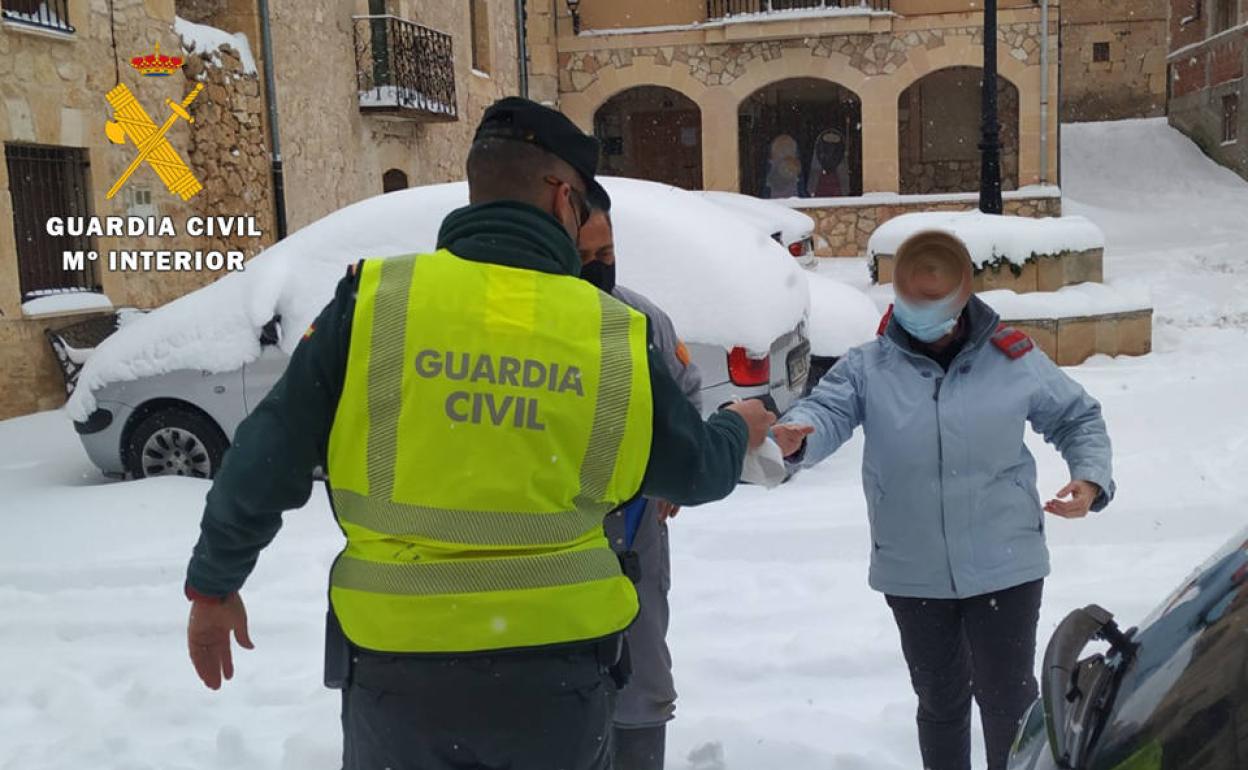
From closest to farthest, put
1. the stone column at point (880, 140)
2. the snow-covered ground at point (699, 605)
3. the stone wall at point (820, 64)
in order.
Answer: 1. the snow-covered ground at point (699, 605)
2. the stone wall at point (820, 64)
3. the stone column at point (880, 140)

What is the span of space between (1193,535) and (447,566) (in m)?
4.45

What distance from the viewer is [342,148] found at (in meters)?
15.2

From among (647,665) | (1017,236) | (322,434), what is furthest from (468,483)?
(1017,236)

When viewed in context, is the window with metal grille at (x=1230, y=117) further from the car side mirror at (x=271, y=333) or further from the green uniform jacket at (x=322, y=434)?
the green uniform jacket at (x=322, y=434)

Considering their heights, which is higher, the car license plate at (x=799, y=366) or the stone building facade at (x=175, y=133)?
the stone building facade at (x=175, y=133)

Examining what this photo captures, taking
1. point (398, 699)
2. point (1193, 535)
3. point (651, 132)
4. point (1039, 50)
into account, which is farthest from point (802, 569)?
point (651, 132)

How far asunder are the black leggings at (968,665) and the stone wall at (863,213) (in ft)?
59.5

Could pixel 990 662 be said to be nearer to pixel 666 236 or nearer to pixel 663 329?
pixel 663 329

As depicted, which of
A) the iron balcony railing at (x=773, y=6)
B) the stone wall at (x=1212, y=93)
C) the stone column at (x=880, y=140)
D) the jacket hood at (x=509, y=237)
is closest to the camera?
the jacket hood at (x=509, y=237)

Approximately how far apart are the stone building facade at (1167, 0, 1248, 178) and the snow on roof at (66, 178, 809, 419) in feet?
66.8

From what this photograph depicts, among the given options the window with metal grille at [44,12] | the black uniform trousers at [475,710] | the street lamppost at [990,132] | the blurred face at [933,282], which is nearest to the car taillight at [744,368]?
the blurred face at [933,282]

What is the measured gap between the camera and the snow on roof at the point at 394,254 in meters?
6.36

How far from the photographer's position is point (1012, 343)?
9.55 ft

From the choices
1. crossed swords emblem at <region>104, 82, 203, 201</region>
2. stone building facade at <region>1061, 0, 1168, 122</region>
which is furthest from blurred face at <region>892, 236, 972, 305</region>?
stone building facade at <region>1061, 0, 1168, 122</region>
